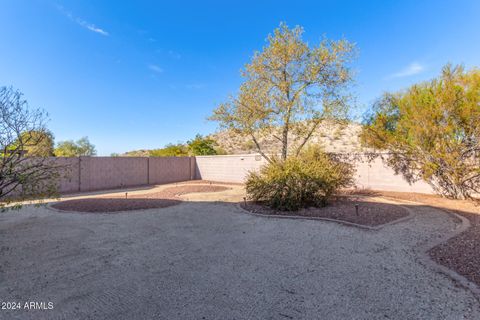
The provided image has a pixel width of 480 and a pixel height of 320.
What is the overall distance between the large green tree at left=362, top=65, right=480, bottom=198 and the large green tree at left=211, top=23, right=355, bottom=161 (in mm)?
2849

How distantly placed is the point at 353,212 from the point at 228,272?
4459 mm

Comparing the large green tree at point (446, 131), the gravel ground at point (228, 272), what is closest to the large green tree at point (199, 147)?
the large green tree at point (446, 131)

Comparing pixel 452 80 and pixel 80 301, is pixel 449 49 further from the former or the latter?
pixel 80 301

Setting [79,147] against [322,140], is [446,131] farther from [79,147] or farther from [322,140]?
[79,147]

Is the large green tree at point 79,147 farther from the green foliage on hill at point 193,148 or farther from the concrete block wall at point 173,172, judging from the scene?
the concrete block wall at point 173,172

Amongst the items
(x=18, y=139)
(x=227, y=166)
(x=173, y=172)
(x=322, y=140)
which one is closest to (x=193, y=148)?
(x=173, y=172)

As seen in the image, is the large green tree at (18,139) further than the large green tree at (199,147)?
No

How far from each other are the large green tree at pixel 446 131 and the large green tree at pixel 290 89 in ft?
9.35

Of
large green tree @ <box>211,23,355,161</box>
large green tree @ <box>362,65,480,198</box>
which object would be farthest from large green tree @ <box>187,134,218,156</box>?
large green tree @ <box>362,65,480,198</box>

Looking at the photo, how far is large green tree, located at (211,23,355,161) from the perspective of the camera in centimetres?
1032

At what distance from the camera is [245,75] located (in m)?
11.3

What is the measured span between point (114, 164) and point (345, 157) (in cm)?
1267

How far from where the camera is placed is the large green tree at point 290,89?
33.9 feet

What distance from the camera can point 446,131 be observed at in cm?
748
